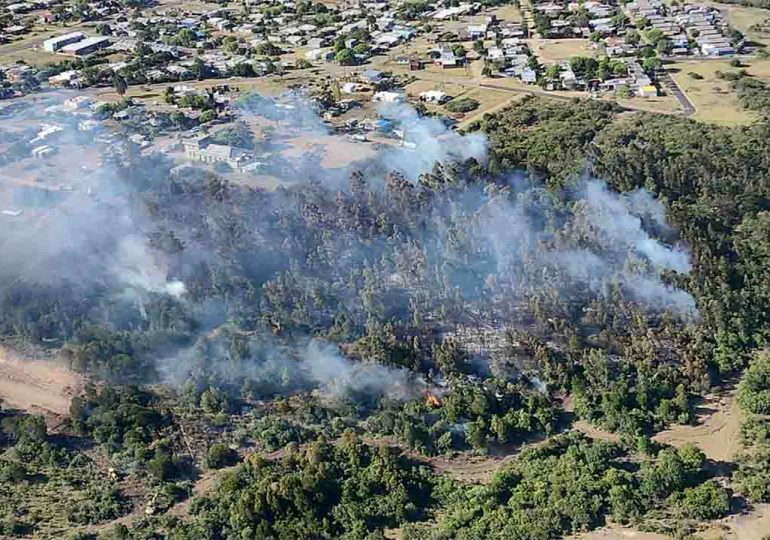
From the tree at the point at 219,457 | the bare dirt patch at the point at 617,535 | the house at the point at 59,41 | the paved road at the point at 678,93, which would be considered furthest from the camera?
the house at the point at 59,41

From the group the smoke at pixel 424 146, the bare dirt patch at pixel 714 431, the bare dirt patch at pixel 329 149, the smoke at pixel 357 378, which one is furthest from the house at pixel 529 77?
the bare dirt patch at pixel 714 431

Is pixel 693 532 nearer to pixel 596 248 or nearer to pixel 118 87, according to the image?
pixel 596 248

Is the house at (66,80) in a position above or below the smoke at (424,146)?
above

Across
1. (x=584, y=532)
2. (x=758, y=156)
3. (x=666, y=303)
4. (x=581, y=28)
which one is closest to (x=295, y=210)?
(x=666, y=303)

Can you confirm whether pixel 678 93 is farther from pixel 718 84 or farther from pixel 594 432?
pixel 594 432

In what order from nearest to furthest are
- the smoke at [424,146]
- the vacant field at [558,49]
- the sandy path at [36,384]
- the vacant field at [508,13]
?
the sandy path at [36,384] < the smoke at [424,146] < the vacant field at [558,49] < the vacant field at [508,13]

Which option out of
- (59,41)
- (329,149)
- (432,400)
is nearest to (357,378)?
(432,400)

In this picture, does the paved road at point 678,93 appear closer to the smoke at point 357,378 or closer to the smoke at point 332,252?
the smoke at point 332,252
